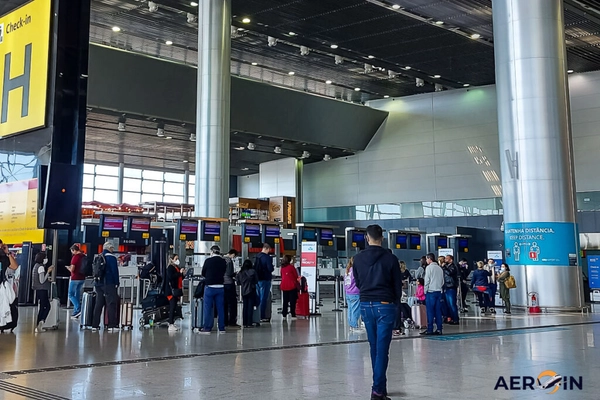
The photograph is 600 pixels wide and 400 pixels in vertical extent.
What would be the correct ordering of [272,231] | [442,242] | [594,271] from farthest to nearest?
1. [442,242]
2. [594,271]
3. [272,231]

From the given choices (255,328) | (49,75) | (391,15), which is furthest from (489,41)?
(49,75)

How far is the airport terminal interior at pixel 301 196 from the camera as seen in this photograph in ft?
23.7

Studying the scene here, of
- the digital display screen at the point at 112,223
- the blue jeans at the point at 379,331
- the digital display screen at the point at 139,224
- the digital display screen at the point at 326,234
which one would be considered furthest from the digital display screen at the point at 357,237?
the blue jeans at the point at 379,331

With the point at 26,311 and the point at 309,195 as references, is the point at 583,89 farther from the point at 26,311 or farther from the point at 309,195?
the point at 26,311

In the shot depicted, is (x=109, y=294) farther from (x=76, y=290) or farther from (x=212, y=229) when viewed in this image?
(x=212, y=229)

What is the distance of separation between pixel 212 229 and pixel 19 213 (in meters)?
8.61

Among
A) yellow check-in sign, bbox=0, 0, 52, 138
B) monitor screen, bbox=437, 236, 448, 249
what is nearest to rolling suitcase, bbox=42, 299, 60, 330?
yellow check-in sign, bbox=0, 0, 52, 138

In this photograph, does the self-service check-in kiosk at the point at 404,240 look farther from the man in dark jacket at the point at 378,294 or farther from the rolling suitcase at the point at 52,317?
the man in dark jacket at the point at 378,294

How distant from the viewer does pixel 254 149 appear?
109ft

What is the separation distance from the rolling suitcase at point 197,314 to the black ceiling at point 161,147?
49.6ft

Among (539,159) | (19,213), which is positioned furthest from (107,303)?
(539,159)

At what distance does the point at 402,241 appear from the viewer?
23.9m

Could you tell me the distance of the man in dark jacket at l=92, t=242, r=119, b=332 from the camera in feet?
37.3

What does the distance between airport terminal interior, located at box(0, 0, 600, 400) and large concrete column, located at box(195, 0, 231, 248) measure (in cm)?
7
